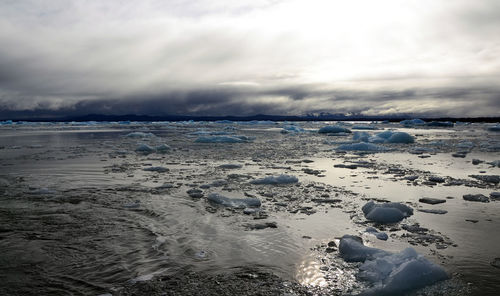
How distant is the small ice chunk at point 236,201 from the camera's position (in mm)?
5385

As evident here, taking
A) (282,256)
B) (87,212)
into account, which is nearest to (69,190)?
(87,212)

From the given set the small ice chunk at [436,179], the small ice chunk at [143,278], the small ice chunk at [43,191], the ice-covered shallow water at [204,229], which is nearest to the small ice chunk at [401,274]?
the ice-covered shallow water at [204,229]

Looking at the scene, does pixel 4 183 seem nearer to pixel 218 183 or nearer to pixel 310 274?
pixel 218 183

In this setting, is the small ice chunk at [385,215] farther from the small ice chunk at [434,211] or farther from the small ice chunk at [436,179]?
the small ice chunk at [436,179]

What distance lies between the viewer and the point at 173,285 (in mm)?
2795

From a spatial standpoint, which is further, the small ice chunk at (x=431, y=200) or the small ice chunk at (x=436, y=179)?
the small ice chunk at (x=436, y=179)

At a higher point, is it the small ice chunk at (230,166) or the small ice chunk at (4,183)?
the small ice chunk at (4,183)

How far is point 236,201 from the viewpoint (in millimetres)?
5523

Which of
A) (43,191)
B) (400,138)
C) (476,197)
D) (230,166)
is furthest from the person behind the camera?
(400,138)

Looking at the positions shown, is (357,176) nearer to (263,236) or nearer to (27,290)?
(263,236)

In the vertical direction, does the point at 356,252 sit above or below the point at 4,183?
below

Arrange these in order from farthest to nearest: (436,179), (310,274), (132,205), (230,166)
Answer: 1. (230,166)
2. (436,179)
3. (132,205)
4. (310,274)

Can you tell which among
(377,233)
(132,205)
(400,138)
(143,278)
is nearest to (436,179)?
(377,233)

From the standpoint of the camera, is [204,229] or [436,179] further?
[436,179]
